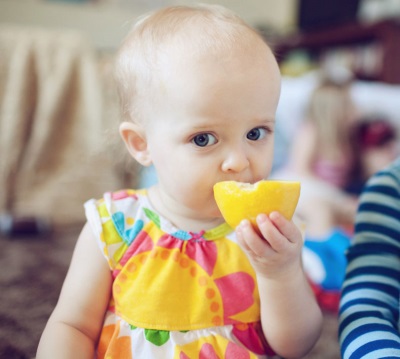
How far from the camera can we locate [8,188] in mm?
1595

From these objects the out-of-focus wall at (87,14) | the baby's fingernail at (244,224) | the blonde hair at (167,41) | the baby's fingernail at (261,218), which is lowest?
the out-of-focus wall at (87,14)

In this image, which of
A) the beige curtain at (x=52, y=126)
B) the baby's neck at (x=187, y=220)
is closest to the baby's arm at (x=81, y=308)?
the baby's neck at (x=187, y=220)

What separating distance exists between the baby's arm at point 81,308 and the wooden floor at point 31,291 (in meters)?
0.19

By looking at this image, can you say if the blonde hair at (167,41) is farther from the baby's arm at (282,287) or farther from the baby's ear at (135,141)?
the baby's arm at (282,287)

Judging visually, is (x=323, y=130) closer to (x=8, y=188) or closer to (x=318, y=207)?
(x=318, y=207)

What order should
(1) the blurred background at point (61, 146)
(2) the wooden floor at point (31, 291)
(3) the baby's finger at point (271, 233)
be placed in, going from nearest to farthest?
1. (3) the baby's finger at point (271, 233)
2. (2) the wooden floor at point (31, 291)
3. (1) the blurred background at point (61, 146)

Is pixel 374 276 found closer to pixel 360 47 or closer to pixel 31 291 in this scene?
pixel 31 291

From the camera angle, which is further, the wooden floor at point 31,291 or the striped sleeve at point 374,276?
the wooden floor at point 31,291

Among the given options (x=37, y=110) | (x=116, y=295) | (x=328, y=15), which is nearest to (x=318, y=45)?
(x=328, y=15)

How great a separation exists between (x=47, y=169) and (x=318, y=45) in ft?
8.30

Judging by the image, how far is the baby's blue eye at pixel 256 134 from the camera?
1.96 feet

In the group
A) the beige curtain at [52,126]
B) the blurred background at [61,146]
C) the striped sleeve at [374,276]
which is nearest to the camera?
the striped sleeve at [374,276]

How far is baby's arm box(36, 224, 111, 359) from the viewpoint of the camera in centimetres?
60

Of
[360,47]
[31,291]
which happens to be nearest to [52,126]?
[31,291]
